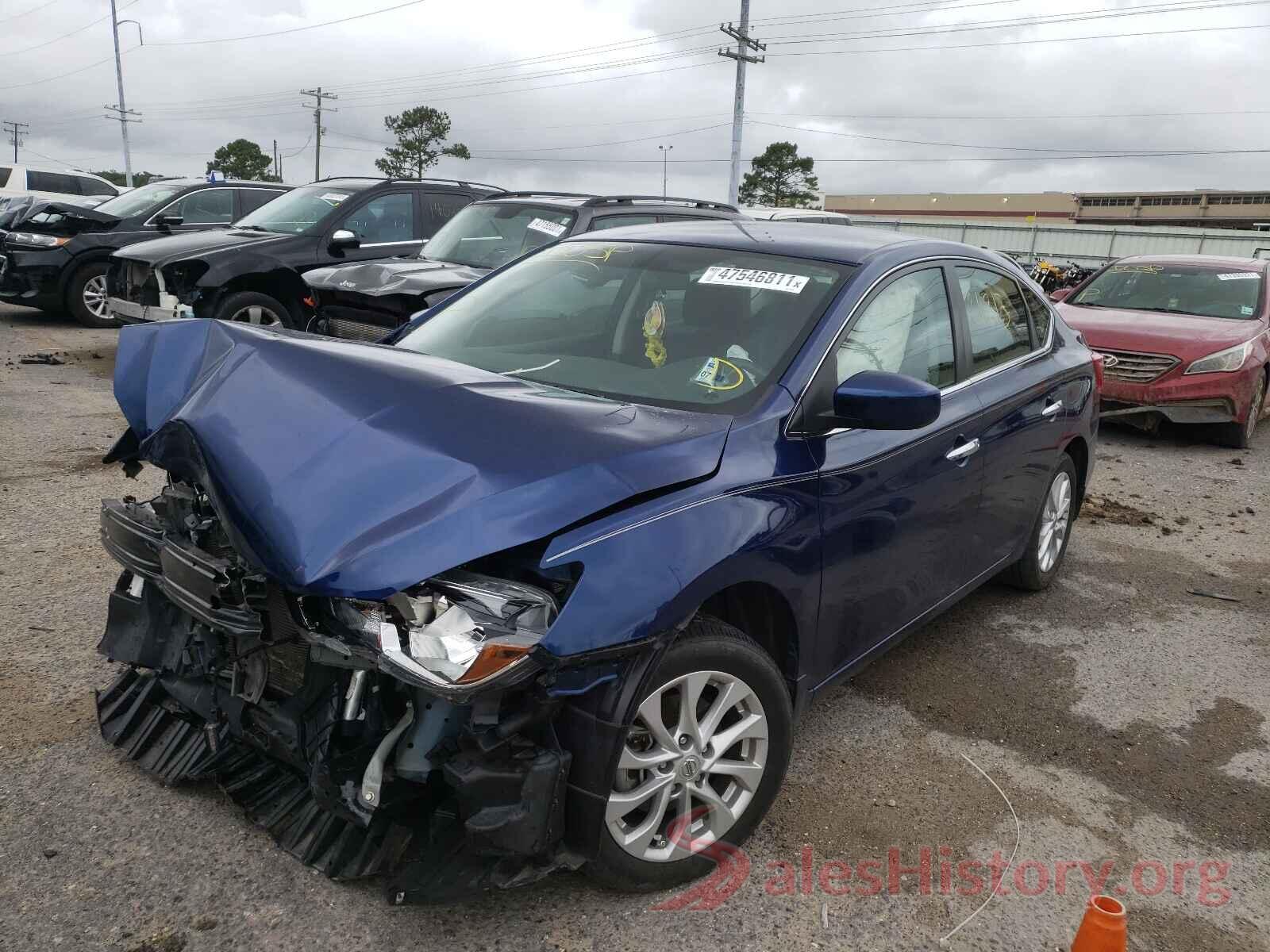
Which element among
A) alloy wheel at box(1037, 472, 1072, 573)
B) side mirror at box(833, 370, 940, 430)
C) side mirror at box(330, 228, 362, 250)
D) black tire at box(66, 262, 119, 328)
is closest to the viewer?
side mirror at box(833, 370, 940, 430)

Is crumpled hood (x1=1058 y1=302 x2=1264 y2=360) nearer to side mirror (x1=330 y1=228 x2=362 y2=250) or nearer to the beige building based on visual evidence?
side mirror (x1=330 y1=228 x2=362 y2=250)

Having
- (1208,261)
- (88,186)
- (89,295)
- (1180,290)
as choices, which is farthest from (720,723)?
(88,186)

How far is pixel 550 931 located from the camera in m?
2.45

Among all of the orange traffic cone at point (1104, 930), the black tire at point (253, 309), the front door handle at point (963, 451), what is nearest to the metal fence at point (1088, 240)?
the black tire at point (253, 309)

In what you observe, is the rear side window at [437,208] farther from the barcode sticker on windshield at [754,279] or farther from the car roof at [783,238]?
the barcode sticker on windshield at [754,279]

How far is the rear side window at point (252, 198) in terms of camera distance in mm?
12539

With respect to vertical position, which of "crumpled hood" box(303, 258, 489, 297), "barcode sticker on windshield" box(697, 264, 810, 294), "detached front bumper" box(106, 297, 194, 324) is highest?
"barcode sticker on windshield" box(697, 264, 810, 294)

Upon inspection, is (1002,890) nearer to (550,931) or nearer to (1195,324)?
(550,931)

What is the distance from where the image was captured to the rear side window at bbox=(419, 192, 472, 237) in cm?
983

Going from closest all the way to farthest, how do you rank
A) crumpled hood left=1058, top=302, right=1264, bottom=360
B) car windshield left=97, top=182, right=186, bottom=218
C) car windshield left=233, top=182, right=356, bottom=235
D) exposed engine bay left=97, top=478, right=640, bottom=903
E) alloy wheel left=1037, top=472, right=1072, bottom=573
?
exposed engine bay left=97, top=478, right=640, bottom=903, alloy wheel left=1037, top=472, right=1072, bottom=573, crumpled hood left=1058, top=302, right=1264, bottom=360, car windshield left=233, top=182, right=356, bottom=235, car windshield left=97, top=182, right=186, bottom=218

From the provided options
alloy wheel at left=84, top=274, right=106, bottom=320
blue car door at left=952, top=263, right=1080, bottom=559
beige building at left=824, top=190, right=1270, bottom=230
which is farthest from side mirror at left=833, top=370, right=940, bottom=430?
beige building at left=824, top=190, right=1270, bottom=230

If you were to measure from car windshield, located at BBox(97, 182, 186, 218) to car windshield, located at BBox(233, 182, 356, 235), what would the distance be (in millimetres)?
3118

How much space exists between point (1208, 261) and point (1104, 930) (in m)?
9.61

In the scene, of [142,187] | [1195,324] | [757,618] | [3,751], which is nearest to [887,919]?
[757,618]
